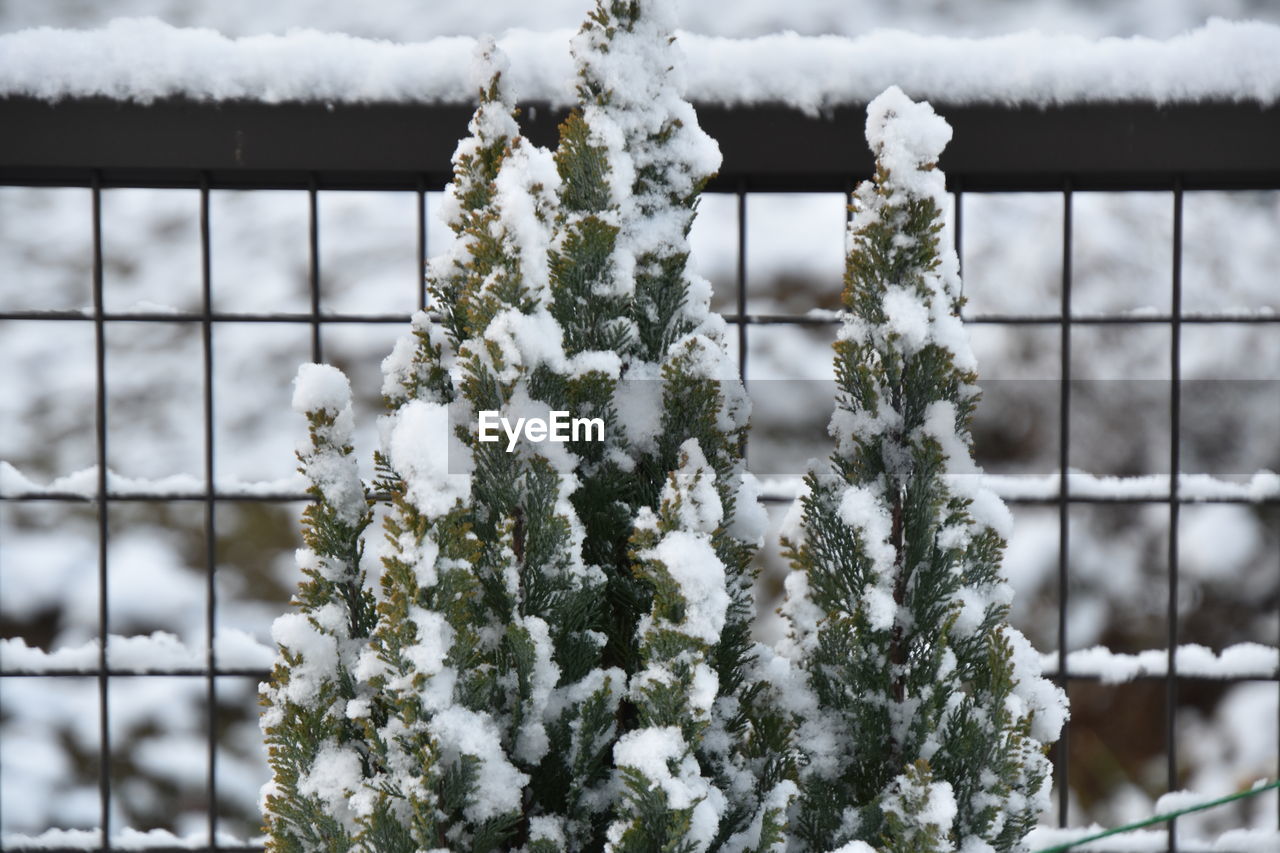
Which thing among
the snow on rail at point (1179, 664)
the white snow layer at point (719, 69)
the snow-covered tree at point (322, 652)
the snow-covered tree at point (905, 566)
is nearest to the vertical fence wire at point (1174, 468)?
the snow on rail at point (1179, 664)

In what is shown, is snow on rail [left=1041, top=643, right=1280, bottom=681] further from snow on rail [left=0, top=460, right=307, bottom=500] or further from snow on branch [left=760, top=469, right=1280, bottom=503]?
snow on rail [left=0, top=460, right=307, bottom=500]

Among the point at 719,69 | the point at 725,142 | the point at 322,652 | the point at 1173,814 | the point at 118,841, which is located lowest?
the point at 118,841

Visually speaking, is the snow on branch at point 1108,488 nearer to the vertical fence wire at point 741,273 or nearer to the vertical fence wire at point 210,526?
the vertical fence wire at point 741,273

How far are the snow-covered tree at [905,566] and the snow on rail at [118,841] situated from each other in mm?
2295

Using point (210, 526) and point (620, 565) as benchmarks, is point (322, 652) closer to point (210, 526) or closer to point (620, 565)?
point (620, 565)

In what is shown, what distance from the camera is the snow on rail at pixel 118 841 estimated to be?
3332 millimetres

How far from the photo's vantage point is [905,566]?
6.16ft

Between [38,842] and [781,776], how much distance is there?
110 inches

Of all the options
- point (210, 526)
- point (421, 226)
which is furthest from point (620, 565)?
point (210, 526)

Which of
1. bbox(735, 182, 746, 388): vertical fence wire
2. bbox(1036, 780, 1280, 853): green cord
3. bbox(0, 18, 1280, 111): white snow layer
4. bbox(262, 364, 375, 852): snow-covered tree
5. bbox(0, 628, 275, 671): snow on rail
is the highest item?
bbox(0, 18, 1280, 111): white snow layer

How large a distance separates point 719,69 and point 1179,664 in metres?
2.57

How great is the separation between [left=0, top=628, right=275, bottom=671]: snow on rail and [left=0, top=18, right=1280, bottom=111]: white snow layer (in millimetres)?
1780

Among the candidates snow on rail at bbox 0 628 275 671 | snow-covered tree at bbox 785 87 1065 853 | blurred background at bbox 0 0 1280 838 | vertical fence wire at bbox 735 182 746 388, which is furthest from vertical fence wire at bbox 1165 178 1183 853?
blurred background at bbox 0 0 1280 838

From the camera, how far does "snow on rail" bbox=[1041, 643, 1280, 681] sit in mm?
3475
